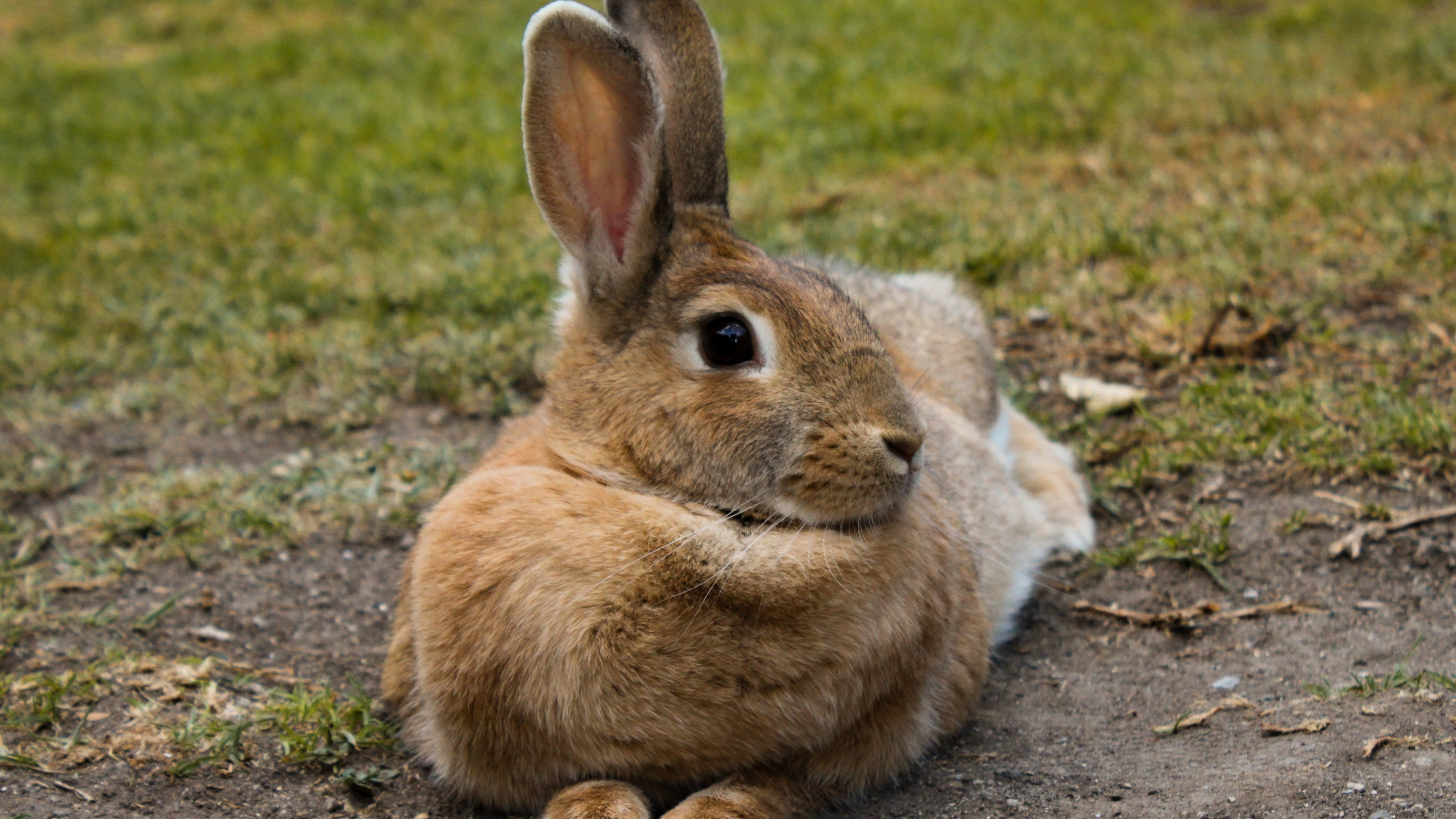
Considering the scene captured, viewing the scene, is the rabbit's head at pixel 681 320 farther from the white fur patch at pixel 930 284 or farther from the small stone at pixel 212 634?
the white fur patch at pixel 930 284

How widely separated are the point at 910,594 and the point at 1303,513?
1806mm

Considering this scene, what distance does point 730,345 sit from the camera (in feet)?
9.26

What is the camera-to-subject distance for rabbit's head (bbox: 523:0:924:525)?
8.96 ft

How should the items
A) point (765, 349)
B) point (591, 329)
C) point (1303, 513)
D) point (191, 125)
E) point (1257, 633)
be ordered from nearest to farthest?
point (765, 349) → point (591, 329) → point (1257, 633) → point (1303, 513) → point (191, 125)

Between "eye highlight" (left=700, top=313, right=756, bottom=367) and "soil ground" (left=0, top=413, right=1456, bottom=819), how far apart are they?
1105 mm

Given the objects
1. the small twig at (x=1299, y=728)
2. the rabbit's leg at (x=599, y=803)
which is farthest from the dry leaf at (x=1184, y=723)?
the rabbit's leg at (x=599, y=803)

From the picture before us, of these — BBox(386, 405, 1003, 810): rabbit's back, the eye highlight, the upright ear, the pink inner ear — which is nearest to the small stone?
BBox(386, 405, 1003, 810): rabbit's back

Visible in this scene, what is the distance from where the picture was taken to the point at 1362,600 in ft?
12.0

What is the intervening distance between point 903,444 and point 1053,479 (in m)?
1.90

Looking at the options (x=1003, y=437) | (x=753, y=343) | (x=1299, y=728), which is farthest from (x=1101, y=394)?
(x=753, y=343)

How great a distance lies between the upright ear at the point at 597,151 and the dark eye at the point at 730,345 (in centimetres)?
32

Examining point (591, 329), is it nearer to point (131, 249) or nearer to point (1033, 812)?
point (1033, 812)

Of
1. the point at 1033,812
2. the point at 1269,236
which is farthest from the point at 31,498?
the point at 1269,236

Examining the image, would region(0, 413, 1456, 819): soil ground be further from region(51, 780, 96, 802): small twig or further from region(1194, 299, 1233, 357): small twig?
region(1194, 299, 1233, 357): small twig
